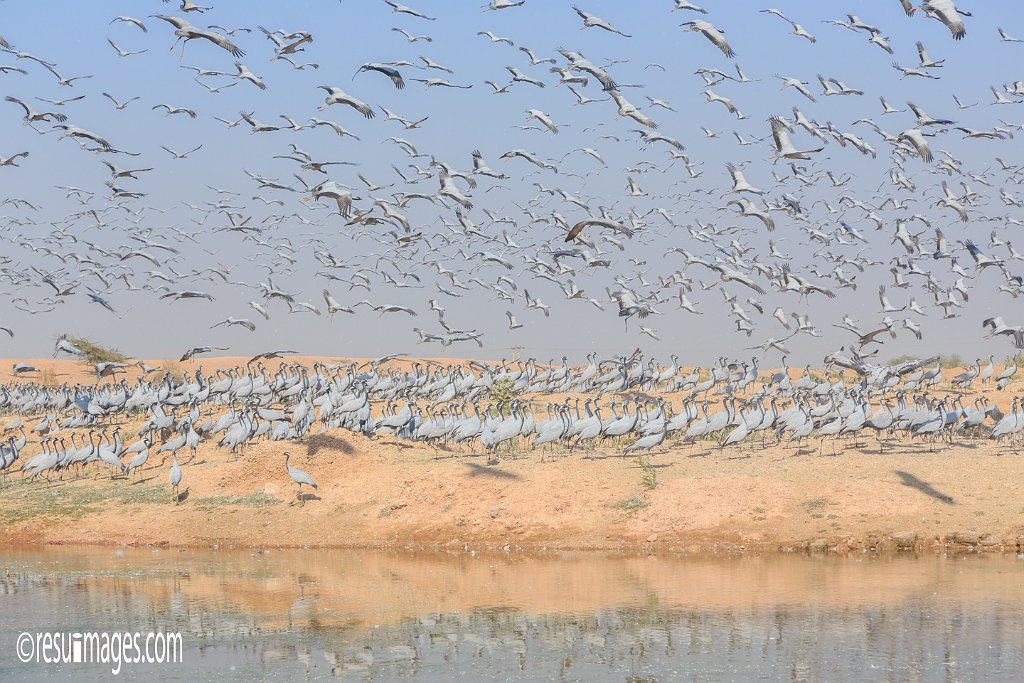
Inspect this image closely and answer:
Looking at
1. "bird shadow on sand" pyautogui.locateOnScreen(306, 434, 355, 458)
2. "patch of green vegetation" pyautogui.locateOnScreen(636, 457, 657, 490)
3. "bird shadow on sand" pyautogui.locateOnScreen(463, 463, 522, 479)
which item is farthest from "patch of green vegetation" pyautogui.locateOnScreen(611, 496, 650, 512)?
"bird shadow on sand" pyautogui.locateOnScreen(306, 434, 355, 458)

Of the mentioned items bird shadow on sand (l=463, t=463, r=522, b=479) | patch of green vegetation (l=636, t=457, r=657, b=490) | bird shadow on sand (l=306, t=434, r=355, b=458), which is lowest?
bird shadow on sand (l=306, t=434, r=355, b=458)

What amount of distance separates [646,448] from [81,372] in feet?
189

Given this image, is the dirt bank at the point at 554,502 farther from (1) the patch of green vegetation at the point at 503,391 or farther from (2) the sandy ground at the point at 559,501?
(1) the patch of green vegetation at the point at 503,391

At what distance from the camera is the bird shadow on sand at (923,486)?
937 inches

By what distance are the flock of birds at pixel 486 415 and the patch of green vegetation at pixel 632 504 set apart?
11.7 feet

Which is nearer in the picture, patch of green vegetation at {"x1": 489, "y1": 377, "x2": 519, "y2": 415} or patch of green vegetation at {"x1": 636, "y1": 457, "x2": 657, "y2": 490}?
patch of green vegetation at {"x1": 636, "y1": 457, "x2": 657, "y2": 490}

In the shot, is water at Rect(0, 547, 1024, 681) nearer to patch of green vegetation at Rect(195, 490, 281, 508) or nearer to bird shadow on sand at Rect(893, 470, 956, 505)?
bird shadow on sand at Rect(893, 470, 956, 505)

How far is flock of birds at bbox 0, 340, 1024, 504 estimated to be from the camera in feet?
97.0

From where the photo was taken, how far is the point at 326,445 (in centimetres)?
2884

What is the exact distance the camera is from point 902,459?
27094mm

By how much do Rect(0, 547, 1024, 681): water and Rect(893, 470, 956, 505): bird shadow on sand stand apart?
227 centimetres

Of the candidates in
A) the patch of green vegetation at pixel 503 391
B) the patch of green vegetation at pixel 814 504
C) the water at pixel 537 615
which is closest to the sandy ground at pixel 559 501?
the patch of green vegetation at pixel 814 504

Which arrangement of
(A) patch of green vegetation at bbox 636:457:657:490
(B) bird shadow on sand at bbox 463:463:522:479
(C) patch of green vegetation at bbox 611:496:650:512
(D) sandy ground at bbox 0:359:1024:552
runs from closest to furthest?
(D) sandy ground at bbox 0:359:1024:552, (C) patch of green vegetation at bbox 611:496:650:512, (A) patch of green vegetation at bbox 636:457:657:490, (B) bird shadow on sand at bbox 463:463:522:479

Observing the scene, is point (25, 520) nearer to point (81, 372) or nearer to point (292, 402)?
point (292, 402)
